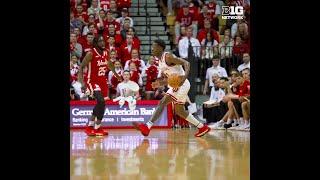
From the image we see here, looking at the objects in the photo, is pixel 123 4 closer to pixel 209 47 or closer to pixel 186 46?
pixel 186 46

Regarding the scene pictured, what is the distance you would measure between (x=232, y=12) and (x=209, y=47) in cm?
154

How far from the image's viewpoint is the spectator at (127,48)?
13477 millimetres

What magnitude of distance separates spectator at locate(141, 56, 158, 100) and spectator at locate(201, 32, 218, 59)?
1252 mm

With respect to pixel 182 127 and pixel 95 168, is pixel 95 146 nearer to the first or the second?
pixel 95 168

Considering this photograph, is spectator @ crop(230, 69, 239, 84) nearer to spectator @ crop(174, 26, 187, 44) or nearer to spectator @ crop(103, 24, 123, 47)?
spectator @ crop(174, 26, 187, 44)

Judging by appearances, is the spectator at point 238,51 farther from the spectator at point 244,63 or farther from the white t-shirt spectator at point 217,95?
the white t-shirt spectator at point 217,95

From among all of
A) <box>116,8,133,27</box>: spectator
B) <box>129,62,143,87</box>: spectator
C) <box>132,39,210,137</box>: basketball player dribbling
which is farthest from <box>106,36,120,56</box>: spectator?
<box>132,39,210,137</box>: basketball player dribbling

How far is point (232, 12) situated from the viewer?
1463cm

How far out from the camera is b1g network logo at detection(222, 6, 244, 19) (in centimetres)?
1419
